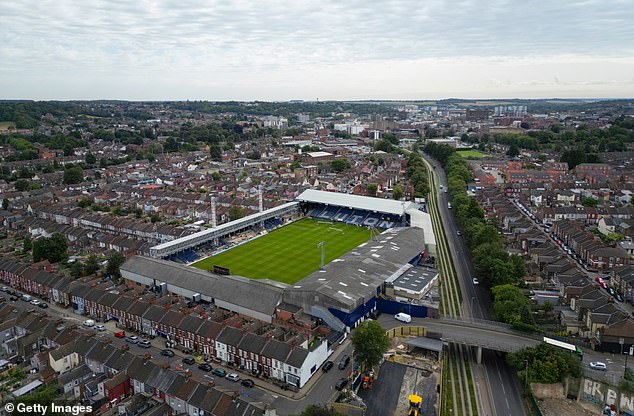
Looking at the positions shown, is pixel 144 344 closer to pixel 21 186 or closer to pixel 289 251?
pixel 289 251

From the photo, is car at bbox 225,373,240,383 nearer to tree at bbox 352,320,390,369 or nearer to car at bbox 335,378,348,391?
car at bbox 335,378,348,391

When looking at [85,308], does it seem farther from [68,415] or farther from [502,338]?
[502,338]

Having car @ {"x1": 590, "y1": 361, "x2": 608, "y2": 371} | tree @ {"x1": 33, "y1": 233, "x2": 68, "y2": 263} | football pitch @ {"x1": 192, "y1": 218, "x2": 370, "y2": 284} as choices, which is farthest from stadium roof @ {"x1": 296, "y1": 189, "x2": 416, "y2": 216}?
car @ {"x1": 590, "y1": 361, "x2": 608, "y2": 371}

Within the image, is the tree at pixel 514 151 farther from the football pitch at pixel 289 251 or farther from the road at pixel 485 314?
the football pitch at pixel 289 251

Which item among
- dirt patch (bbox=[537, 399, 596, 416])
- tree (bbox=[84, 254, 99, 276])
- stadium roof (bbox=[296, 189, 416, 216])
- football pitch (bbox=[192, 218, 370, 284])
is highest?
stadium roof (bbox=[296, 189, 416, 216])

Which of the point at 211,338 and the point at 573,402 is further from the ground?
the point at 211,338

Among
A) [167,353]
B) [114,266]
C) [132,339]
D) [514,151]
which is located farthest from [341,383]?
[514,151]

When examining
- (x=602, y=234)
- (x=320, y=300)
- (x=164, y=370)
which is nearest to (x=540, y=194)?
(x=602, y=234)

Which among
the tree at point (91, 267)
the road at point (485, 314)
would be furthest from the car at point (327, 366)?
the tree at point (91, 267)
